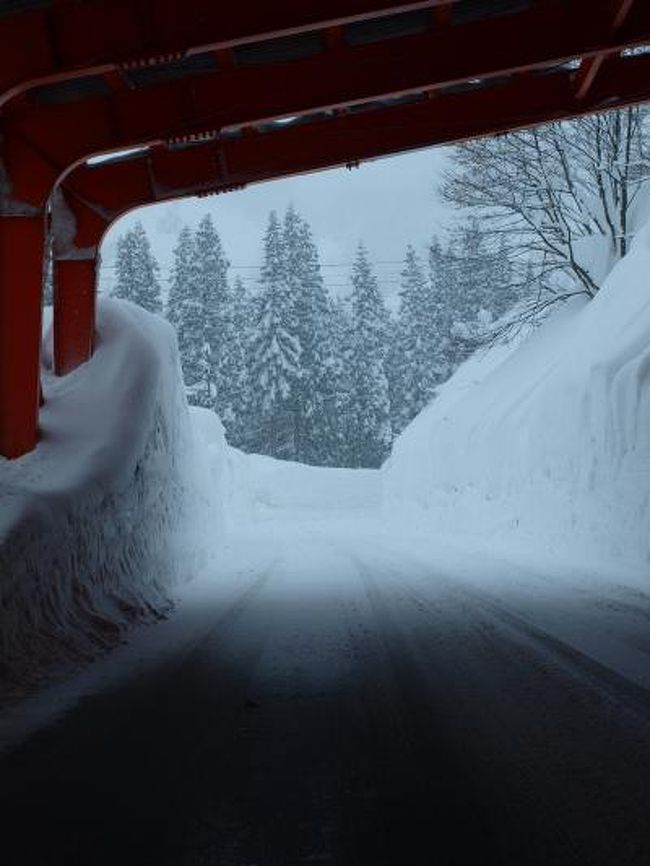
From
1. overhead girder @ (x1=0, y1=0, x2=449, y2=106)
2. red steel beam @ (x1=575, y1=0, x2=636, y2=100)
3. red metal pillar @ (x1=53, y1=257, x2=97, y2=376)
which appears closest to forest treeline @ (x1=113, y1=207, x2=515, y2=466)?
red metal pillar @ (x1=53, y1=257, x2=97, y2=376)

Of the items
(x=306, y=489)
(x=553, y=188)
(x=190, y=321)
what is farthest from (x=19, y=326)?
(x=190, y=321)

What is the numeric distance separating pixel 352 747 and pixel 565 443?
1252cm

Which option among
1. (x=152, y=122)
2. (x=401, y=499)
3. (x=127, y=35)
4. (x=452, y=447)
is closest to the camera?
(x=127, y=35)

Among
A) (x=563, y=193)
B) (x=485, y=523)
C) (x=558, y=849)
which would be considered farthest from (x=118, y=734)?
(x=563, y=193)

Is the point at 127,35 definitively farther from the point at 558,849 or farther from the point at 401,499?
the point at 401,499

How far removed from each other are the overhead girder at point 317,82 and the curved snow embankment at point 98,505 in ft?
8.84

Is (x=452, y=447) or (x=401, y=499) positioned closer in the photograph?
(x=452, y=447)

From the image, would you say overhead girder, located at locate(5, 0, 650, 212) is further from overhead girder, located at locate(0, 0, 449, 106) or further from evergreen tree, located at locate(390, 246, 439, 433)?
evergreen tree, located at locate(390, 246, 439, 433)

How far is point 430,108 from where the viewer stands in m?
10.6

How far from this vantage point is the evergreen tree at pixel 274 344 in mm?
57594

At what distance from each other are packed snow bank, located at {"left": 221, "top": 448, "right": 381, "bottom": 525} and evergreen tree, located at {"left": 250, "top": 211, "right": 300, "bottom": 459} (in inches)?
431

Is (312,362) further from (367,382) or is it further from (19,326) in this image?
(19,326)

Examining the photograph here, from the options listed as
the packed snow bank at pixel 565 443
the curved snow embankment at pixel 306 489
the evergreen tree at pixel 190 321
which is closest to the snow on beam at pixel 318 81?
the packed snow bank at pixel 565 443

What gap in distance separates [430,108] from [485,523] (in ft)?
39.0
